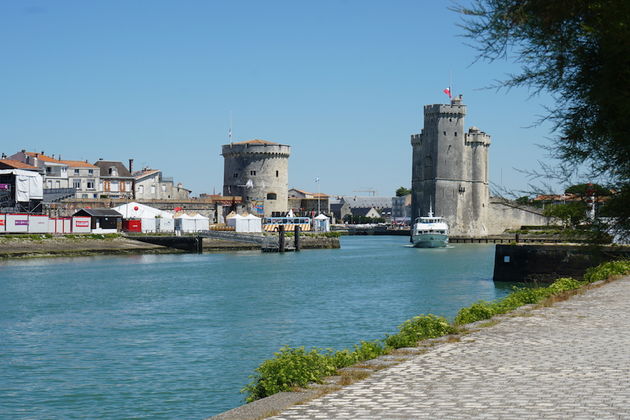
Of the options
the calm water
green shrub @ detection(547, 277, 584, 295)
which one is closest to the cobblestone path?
the calm water

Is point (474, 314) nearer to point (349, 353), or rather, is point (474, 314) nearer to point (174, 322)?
point (349, 353)

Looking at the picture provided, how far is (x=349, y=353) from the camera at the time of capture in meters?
10.1

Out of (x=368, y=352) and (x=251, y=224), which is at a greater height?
(x=251, y=224)

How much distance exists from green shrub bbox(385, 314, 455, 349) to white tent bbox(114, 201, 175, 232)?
2182 inches

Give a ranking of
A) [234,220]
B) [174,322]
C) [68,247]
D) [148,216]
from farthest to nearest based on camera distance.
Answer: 1. [234,220]
2. [148,216]
3. [68,247]
4. [174,322]

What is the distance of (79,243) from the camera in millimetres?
53969

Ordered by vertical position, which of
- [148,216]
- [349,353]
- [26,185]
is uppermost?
[26,185]

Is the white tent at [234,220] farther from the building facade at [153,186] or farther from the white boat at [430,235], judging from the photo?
the building facade at [153,186]

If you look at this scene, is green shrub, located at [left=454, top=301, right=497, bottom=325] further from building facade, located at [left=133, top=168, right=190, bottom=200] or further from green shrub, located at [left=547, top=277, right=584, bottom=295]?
building facade, located at [left=133, top=168, right=190, bottom=200]

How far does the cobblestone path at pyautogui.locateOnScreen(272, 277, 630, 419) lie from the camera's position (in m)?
6.52

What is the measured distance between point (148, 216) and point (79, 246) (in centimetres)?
1337

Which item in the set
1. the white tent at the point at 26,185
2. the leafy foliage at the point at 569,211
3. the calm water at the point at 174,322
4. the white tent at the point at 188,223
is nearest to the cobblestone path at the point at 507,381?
the leafy foliage at the point at 569,211

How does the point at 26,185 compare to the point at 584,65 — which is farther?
the point at 26,185

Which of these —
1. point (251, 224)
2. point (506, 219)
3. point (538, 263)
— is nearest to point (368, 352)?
point (538, 263)
